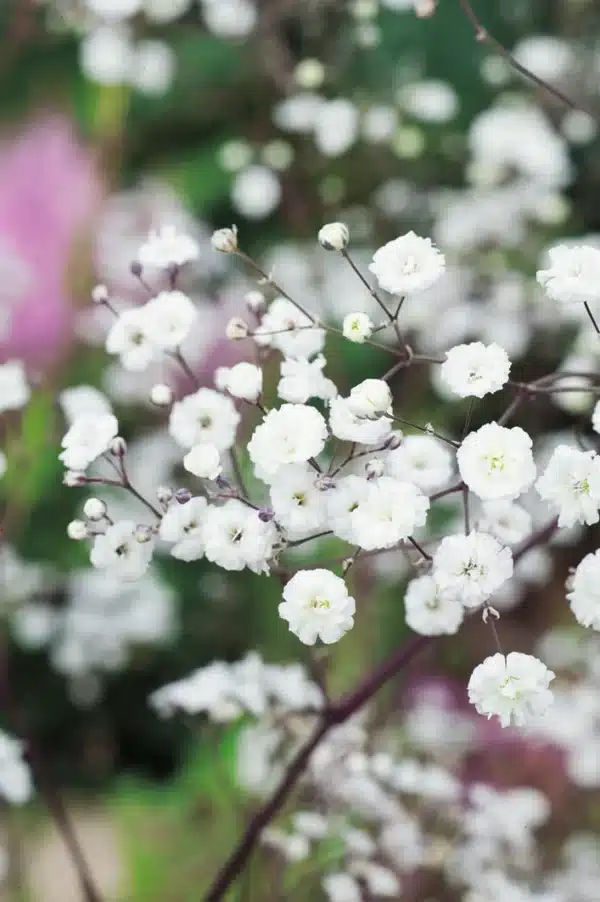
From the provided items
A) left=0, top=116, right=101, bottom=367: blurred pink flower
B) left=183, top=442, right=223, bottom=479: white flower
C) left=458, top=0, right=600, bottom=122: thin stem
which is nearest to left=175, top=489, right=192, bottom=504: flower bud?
left=183, top=442, right=223, bottom=479: white flower

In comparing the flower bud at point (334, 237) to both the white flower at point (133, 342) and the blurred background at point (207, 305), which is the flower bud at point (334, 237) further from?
the blurred background at point (207, 305)

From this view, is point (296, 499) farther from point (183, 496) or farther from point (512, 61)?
point (512, 61)

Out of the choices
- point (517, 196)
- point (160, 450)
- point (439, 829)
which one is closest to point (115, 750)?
point (160, 450)

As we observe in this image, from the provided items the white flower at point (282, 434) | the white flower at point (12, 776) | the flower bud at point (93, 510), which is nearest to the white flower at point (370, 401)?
the white flower at point (282, 434)

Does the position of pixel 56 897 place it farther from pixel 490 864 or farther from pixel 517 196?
pixel 517 196

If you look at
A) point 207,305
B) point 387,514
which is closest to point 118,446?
point 387,514

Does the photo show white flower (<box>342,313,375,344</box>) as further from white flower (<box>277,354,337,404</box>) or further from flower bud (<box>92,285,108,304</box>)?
flower bud (<box>92,285,108,304</box>)
